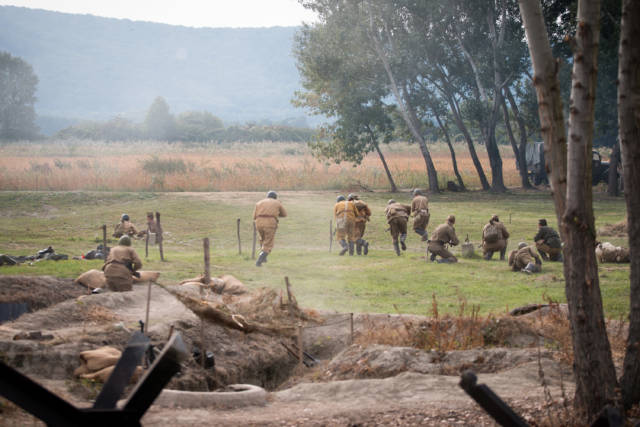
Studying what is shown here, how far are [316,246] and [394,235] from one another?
126 inches

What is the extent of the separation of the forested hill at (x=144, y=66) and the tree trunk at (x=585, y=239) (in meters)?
73.8

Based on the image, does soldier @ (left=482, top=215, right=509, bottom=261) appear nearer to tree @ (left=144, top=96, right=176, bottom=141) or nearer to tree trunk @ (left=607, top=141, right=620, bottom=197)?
tree trunk @ (left=607, top=141, right=620, bottom=197)

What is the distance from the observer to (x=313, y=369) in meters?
8.96

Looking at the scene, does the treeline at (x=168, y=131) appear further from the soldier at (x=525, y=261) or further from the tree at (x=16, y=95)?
the soldier at (x=525, y=261)

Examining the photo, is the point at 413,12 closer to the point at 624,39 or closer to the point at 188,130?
the point at 624,39

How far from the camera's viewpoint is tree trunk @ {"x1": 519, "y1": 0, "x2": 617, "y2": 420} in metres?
4.39

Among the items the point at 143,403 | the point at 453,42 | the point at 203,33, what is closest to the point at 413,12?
the point at 453,42

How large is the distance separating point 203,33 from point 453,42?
162m

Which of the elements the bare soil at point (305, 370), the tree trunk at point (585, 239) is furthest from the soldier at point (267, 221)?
the tree trunk at point (585, 239)

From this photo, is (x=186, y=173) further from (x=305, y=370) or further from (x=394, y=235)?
(x=305, y=370)

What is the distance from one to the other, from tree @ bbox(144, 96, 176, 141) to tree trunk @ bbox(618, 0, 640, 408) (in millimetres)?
71538

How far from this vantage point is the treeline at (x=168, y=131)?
72.3 metres

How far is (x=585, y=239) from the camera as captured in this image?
447 cm

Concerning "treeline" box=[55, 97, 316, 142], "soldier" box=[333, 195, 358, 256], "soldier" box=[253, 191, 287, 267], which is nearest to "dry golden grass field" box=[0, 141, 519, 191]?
"soldier" box=[333, 195, 358, 256]
